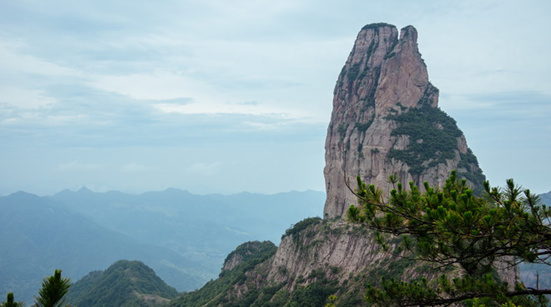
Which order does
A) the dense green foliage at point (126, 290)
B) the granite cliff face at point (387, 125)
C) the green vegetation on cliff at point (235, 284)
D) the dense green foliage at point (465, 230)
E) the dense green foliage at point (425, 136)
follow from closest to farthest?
the dense green foliage at point (465, 230), the green vegetation on cliff at point (235, 284), the dense green foliage at point (425, 136), the granite cliff face at point (387, 125), the dense green foliage at point (126, 290)

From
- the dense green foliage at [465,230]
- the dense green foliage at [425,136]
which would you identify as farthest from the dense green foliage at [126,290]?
the dense green foliage at [465,230]

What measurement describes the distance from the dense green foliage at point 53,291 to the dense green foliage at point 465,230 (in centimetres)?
724

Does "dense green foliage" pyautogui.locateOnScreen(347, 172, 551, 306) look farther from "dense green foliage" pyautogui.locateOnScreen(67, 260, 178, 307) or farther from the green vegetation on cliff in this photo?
"dense green foliage" pyautogui.locateOnScreen(67, 260, 178, 307)

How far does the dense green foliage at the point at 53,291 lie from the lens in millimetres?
6316

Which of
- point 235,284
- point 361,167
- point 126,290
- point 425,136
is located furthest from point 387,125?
point 126,290

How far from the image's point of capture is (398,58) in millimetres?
67938

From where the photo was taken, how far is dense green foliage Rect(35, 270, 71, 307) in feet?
20.7

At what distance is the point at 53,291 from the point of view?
643 cm

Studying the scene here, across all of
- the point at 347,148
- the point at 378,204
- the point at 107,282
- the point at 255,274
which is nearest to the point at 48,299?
the point at 378,204

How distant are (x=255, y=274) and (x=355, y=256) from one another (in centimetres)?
2020

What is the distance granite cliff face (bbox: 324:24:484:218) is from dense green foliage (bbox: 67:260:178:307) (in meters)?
55.0

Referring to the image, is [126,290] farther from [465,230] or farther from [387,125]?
[465,230]

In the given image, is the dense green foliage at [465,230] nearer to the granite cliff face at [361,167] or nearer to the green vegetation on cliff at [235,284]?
the granite cliff face at [361,167]

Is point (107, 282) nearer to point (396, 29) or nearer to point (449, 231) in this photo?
point (396, 29)
